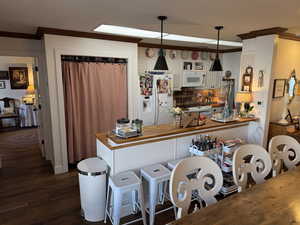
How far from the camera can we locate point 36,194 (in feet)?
9.60

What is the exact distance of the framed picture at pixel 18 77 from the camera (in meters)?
6.73

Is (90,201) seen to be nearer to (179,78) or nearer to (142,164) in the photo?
(142,164)

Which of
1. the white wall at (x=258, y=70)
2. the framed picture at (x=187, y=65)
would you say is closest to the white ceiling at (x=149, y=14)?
the white wall at (x=258, y=70)

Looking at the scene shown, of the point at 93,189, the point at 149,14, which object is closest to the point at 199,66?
the point at 149,14

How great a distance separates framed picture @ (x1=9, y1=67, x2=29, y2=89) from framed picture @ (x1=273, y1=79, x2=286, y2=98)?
7.28 m

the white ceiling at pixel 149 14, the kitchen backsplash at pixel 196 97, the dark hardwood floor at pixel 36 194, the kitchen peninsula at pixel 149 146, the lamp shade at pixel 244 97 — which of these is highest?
the white ceiling at pixel 149 14

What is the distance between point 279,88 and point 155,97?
2416 millimetres

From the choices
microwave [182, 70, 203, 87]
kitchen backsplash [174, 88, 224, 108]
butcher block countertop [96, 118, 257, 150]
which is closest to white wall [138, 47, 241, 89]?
microwave [182, 70, 203, 87]

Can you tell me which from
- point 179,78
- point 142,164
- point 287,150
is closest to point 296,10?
point 287,150

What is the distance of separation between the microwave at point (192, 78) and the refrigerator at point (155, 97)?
753mm

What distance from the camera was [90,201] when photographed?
234 cm

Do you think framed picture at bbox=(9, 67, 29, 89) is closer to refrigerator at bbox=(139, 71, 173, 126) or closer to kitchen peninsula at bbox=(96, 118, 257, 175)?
refrigerator at bbox=(139, 71, 173, 126)

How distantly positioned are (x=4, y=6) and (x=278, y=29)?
3.68 m

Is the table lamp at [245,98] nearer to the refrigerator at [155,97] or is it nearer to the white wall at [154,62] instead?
the refrigerator at [155,97]
